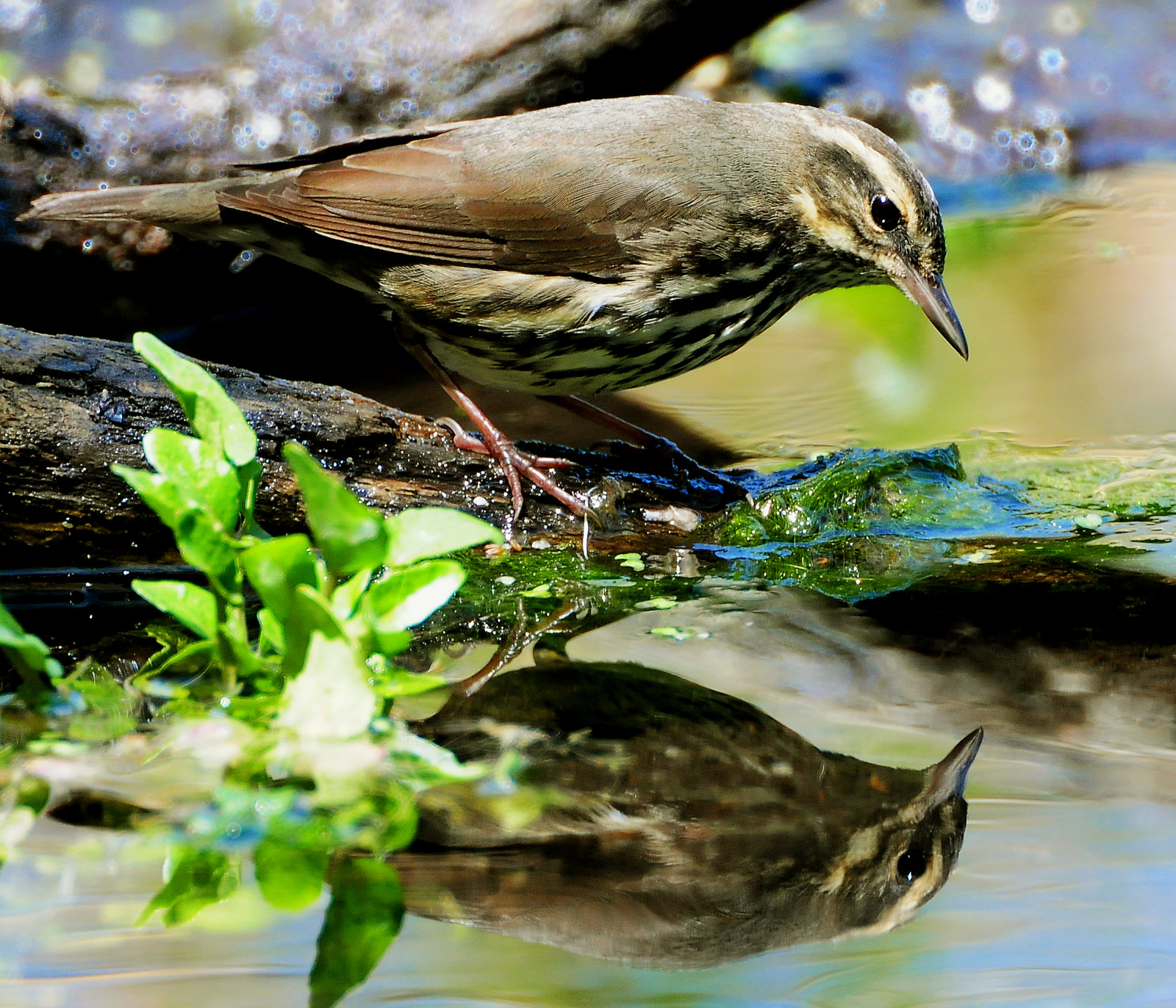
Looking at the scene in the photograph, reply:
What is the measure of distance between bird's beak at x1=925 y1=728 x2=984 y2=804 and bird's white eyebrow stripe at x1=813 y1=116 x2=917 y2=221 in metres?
2.11

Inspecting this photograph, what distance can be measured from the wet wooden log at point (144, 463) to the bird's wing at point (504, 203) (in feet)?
2.09

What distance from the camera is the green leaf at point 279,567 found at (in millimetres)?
2588

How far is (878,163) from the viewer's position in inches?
174

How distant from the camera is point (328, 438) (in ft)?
13.4

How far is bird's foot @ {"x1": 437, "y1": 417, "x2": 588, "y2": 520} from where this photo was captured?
4277 mm

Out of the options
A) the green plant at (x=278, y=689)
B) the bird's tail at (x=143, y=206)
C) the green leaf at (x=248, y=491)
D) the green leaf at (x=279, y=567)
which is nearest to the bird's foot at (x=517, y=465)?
the bird's tail at (x=143, y=206)

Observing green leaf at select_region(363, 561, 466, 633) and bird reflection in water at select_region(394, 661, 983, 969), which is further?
green leaf at select_region(363, 561, 466, 633)

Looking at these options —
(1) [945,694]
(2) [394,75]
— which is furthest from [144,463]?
(2) [394,75]

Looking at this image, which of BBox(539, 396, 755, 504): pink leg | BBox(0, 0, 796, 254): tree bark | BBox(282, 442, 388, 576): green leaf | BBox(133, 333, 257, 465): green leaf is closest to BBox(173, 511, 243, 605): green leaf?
BBox(133, 333, 257, 465): green leaf

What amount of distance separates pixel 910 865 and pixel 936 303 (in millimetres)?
2575

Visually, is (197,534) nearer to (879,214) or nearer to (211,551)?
(211,551)

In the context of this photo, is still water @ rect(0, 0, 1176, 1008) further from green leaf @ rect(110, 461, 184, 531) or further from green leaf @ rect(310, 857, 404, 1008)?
green leaf @ rect(110, 461, 184, 531)

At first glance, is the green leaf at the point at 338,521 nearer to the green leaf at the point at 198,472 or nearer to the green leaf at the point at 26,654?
the green leaf at the point at 198,472

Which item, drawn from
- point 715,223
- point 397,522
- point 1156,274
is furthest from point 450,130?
point 1156,274
